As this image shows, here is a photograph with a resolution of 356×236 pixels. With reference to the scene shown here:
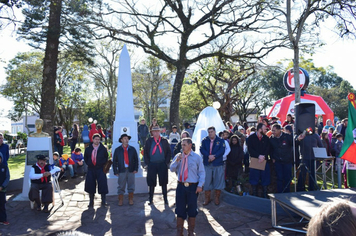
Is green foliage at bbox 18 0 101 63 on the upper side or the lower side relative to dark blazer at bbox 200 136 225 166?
upper

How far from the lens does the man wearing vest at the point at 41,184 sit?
21.4 feet

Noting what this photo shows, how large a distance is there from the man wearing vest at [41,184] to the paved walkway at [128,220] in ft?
1.05

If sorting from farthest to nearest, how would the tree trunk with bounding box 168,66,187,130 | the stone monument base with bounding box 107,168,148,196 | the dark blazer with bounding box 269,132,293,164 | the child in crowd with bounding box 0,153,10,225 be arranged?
the tree trunk with bounding box 168,66,187,130 → the stone monument base with bounding box 107,168,148,196 → the dark blazer with bounding box 269,132,293,164 → the child in crowd with bounding box 0,153,10,225

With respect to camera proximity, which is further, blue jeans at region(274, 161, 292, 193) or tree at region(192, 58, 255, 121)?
tree at region(192, 58, 255, 121)

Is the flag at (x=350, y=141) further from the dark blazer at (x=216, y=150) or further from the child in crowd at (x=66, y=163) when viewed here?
the child in crowd at (x=66, y=163)

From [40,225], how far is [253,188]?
5061 mm

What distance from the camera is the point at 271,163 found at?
24.8ft

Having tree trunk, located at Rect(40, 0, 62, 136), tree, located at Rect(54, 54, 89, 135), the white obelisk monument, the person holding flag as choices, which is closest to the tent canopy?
the person holding flag

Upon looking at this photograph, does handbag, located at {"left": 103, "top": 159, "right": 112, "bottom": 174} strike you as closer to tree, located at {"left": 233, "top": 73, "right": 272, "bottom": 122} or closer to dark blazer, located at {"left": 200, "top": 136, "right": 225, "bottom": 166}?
dark blazer, located at {"left": 200, "top": 136, "right": 225, "bottom": 166}

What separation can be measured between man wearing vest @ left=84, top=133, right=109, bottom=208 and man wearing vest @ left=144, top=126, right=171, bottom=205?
1134 millimetres

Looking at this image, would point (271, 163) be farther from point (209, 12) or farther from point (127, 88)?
point (209, 12)

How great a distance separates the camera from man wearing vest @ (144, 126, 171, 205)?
6.95 metres

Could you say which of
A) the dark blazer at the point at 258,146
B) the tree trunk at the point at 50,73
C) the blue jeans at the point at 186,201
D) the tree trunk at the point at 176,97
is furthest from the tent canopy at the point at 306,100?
the tree trunk at the point at 50,73

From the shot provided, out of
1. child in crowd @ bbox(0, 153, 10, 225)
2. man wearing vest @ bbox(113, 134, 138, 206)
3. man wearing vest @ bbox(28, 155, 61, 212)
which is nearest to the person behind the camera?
child in crowd @ bbox(0, 153, 10, 225)
